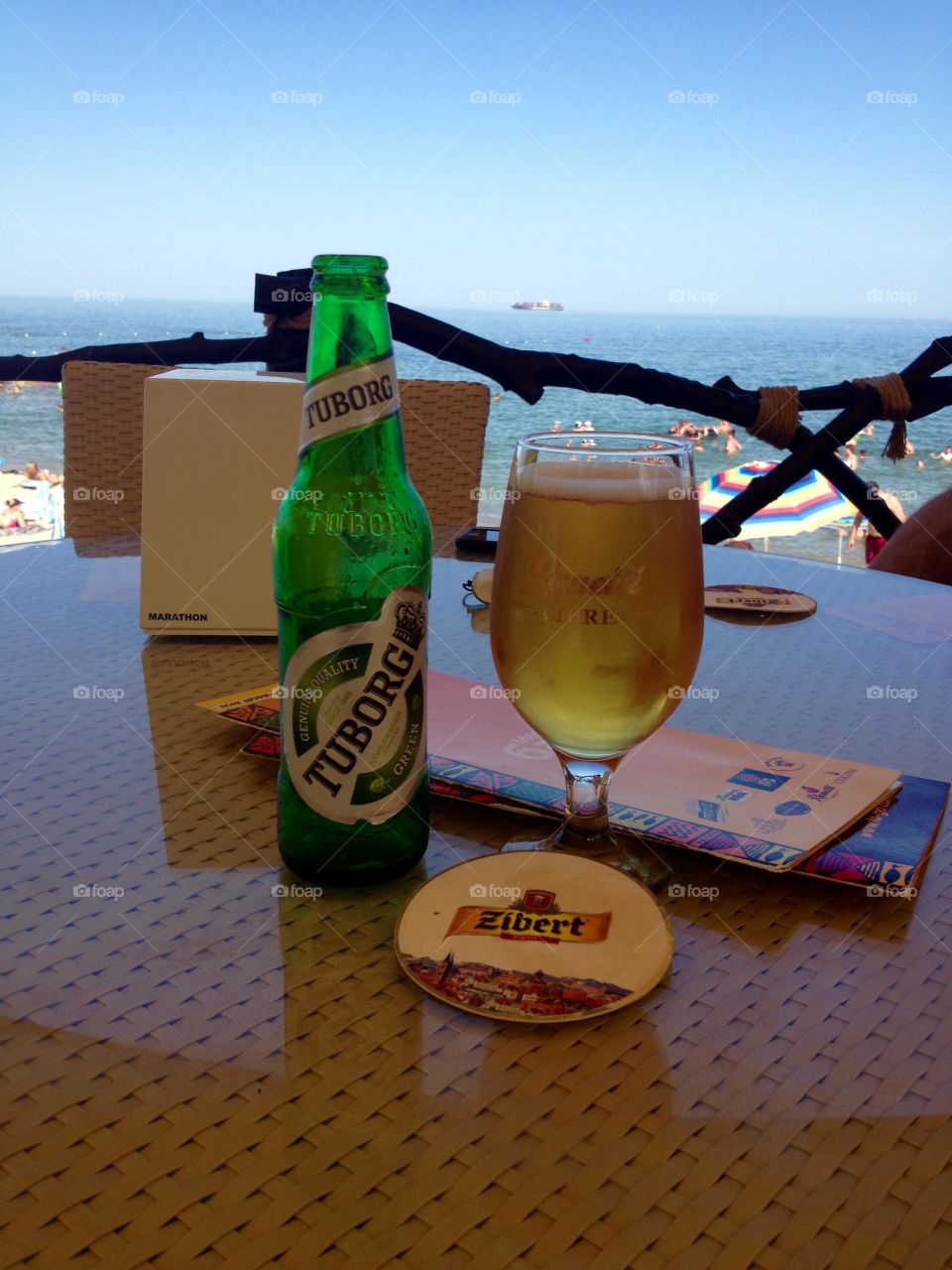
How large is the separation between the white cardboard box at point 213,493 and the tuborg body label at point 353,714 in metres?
0.45

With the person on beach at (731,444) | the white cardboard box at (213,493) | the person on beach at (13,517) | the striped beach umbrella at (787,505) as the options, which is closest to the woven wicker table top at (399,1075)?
the white cardboard box at (213,493)

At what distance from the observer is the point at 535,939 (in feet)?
1.41

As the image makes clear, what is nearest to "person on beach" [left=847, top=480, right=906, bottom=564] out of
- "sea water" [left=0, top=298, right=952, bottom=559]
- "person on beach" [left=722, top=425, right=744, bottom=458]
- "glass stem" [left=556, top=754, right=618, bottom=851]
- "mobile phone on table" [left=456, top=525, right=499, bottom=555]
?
"mobile phone on table" [left=456, top=525, right=499, bottom=555]

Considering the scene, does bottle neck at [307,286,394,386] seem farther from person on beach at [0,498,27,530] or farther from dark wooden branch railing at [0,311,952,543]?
person on beach at [0,498,27,530]

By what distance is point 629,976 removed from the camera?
0.40 metres

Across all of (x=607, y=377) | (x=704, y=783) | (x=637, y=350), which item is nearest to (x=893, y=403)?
(x=607, y=377)

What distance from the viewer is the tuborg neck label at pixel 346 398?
51 centimetres

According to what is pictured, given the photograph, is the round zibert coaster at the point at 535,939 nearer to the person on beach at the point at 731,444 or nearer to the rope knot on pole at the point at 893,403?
the rope knot on pole at the point at 893,403

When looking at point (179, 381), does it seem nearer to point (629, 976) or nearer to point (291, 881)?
point (291, 881)

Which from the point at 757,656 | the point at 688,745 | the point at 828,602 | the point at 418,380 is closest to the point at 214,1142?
the point at 688,745

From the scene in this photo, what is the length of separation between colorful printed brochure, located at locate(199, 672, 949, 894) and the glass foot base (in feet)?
0.04

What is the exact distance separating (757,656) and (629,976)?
1.70 ft

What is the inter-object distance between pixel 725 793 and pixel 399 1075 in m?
0.28

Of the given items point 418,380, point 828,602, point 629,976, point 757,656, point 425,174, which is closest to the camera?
point 629,976
